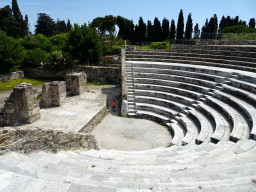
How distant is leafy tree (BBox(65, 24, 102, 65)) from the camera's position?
19312 millimetres

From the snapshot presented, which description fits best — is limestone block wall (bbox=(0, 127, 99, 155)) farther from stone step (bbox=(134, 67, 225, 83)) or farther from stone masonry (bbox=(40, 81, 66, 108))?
stone step (bbox=(134, 67, 225, 83))

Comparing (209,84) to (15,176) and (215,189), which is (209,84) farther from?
(15,176)

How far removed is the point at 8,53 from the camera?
59.6ft

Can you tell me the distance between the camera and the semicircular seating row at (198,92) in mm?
6715

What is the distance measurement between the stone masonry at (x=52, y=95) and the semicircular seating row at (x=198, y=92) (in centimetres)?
393

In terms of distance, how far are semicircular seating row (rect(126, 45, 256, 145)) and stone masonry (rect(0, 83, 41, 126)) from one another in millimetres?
4972

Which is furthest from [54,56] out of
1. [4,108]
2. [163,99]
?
[163,99]

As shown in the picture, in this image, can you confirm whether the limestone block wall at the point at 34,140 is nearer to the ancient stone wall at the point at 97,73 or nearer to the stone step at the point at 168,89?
the stone step at the point at 168,89

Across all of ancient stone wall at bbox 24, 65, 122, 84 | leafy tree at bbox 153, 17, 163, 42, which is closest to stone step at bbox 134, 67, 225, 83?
ancient stone wall at bbox 24, 65, 122, 84

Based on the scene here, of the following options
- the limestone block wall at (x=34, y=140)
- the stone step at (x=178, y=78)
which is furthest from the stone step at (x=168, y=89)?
the limestone block wall at (x=34, y=140)

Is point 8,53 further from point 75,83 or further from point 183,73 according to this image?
point 183,73

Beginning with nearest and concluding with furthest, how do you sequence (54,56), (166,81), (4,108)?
1. (4,108)
2. (166,81)
3. (54,56)

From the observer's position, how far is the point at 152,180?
3.21 metres

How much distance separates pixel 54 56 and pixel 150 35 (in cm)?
2981
